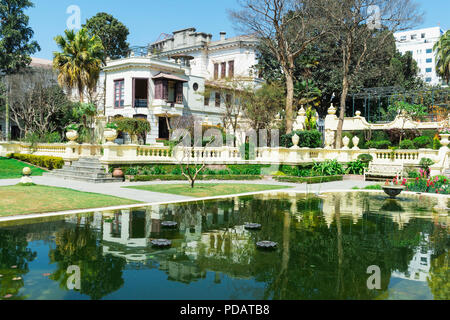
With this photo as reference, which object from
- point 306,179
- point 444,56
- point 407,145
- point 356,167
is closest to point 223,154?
point 306,179

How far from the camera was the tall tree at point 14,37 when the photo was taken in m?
44.6

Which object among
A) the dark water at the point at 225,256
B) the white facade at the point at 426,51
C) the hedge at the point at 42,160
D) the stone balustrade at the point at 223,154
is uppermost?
the white facade at the point at 426,51

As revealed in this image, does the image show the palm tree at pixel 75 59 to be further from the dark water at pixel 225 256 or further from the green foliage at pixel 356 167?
the dark water at pixel 225 256

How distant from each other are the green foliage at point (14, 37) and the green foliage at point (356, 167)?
127 feet

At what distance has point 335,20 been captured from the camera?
33062 mm

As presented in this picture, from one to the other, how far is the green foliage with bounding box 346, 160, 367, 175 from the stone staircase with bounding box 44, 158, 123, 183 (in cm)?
1700

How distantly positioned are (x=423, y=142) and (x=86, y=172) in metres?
24.6

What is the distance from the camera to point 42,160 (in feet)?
87.1

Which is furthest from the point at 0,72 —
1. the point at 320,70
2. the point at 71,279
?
the point at 71,279

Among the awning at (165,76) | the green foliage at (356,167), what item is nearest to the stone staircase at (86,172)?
the awning at (165,76)

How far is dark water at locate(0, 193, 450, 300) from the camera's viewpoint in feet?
19.2
